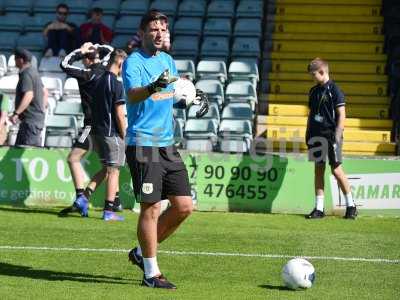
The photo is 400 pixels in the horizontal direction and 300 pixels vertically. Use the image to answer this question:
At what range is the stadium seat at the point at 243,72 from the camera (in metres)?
18.3

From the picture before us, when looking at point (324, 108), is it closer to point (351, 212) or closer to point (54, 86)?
point (351, 212)

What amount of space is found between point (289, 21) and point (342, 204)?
7.50 meters

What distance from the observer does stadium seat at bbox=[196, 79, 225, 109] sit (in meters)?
17.7

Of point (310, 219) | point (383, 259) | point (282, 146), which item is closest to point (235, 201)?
point (310, 219)

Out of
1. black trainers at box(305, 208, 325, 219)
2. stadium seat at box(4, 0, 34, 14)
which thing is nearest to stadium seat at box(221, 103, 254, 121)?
black trainers at box(305, 208, 325, 219)

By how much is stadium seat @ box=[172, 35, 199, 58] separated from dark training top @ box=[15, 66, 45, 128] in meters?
5.71

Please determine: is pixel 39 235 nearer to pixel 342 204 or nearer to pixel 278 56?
pixel 342 204

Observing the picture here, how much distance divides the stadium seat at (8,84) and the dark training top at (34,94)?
3774 mm

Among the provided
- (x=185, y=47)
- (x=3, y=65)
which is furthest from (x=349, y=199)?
(x=3, y=65)

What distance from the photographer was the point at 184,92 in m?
8.59

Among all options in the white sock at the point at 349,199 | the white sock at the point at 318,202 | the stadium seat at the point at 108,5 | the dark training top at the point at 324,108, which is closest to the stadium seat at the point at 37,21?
the stadium seat at the point at 108,5

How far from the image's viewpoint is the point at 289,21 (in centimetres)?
2045

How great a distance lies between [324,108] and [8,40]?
9038 millimetres

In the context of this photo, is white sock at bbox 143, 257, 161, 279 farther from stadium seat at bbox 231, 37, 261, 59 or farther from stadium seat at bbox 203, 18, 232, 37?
stadium seat at bbox 203, 18, 232, 37
